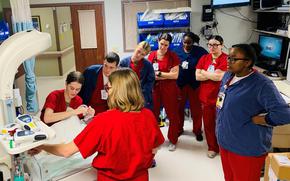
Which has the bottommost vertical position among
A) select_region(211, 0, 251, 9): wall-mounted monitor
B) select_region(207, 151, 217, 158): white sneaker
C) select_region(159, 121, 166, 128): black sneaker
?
select_region(207, 151, 217, 158): white sneaker

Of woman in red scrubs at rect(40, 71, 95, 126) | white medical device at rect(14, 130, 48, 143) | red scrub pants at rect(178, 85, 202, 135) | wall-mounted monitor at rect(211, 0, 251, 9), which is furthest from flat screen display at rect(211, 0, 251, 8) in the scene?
white medical device at rect(14, 130, 48, 143)

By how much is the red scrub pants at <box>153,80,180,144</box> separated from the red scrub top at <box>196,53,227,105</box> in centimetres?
35

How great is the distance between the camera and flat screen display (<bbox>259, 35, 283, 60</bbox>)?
158 inches

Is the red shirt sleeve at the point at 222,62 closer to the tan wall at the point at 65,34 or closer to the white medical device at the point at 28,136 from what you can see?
the white medical device at the point at 28,136

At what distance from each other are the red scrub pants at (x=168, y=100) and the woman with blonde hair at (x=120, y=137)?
1.91 metres

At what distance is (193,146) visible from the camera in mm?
3689

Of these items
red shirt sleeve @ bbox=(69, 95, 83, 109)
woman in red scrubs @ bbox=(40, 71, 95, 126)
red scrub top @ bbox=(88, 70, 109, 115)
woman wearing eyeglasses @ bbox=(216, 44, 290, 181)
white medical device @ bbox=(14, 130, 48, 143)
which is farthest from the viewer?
red scrub top @ bbox=(88, 70, 109, 115)

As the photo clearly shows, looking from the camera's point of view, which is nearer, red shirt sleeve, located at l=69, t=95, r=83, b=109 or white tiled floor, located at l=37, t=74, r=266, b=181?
red shirt sleeve, located at l=69, t=95, r=83, b=109

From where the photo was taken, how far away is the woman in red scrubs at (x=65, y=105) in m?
2.13

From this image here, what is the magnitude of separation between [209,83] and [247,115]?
1260 millimetres

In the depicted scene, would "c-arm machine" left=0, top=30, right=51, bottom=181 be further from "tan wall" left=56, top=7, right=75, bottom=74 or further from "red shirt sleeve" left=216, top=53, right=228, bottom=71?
"tan wall" left=56, top=7, right=75, bottom=74

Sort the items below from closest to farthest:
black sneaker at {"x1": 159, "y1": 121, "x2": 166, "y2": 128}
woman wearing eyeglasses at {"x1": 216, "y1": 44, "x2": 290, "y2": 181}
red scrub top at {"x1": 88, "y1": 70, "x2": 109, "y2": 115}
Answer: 1. woman wearing eyeglasses at {"x1": 216, "y1": 44, "x2": 290, "y2": 181}
2. red scrub top at {"x1": 88, "y1": 70, "x2": 109, "y2": 115}
3. black sneaker at {"x1": 159, "y1": 121, "x2": 166, "y2": 128}

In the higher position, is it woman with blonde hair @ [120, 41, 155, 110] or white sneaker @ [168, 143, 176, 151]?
woman with blonde hair @ [120, 41, 155, 110]

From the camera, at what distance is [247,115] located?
196cm
